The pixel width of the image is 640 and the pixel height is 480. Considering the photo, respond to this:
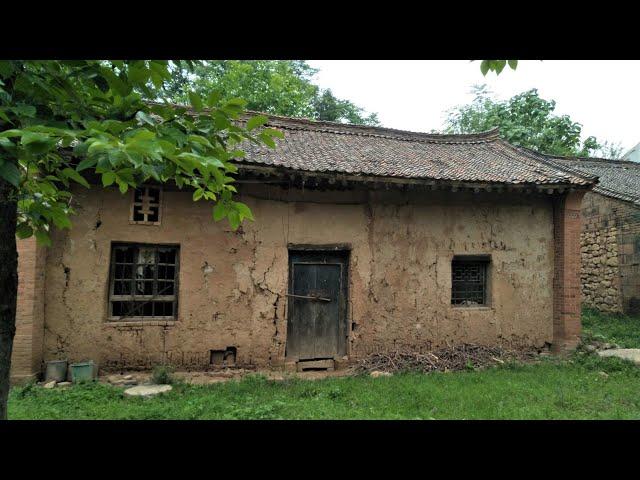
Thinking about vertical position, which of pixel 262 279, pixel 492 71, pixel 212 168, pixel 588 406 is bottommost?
pixel 588 406

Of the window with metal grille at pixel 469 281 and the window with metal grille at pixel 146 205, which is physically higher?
the window with metal grille at pixel 146 205

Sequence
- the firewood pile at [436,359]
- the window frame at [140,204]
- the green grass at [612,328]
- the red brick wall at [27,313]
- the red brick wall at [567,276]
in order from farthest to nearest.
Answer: the green grass at [612,328] < the red brick wall at [567,276] < the firewood pile at [436,359] < the window frame at [140,204] < the red brick wall at [27,313]

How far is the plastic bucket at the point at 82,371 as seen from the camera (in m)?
6.20

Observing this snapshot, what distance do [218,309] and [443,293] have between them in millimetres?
4218

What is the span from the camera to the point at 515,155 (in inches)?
409

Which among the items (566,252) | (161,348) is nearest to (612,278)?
(566,252)

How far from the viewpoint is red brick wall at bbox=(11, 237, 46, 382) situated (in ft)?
19.6

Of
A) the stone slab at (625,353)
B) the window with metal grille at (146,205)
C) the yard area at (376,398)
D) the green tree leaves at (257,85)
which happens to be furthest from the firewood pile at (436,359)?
the green tree leaves at (257,85)

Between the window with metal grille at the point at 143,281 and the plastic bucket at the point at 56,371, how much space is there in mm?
948

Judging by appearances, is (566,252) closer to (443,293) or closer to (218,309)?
(443,293)

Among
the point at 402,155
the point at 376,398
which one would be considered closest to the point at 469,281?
the point at 402,155

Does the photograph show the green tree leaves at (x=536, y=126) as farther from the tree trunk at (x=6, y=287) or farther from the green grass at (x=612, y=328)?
the tree trunk at (x=6, y=287)

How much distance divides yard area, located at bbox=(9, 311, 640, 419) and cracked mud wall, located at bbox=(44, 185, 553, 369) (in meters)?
0.90

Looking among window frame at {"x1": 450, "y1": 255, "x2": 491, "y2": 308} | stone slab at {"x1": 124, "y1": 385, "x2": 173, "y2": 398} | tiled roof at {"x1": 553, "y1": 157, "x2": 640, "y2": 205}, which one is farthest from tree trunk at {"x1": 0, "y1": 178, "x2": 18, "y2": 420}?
tiled roof at {"x1": 553, "y1": 157, "x2": 640, "y2": 205}
